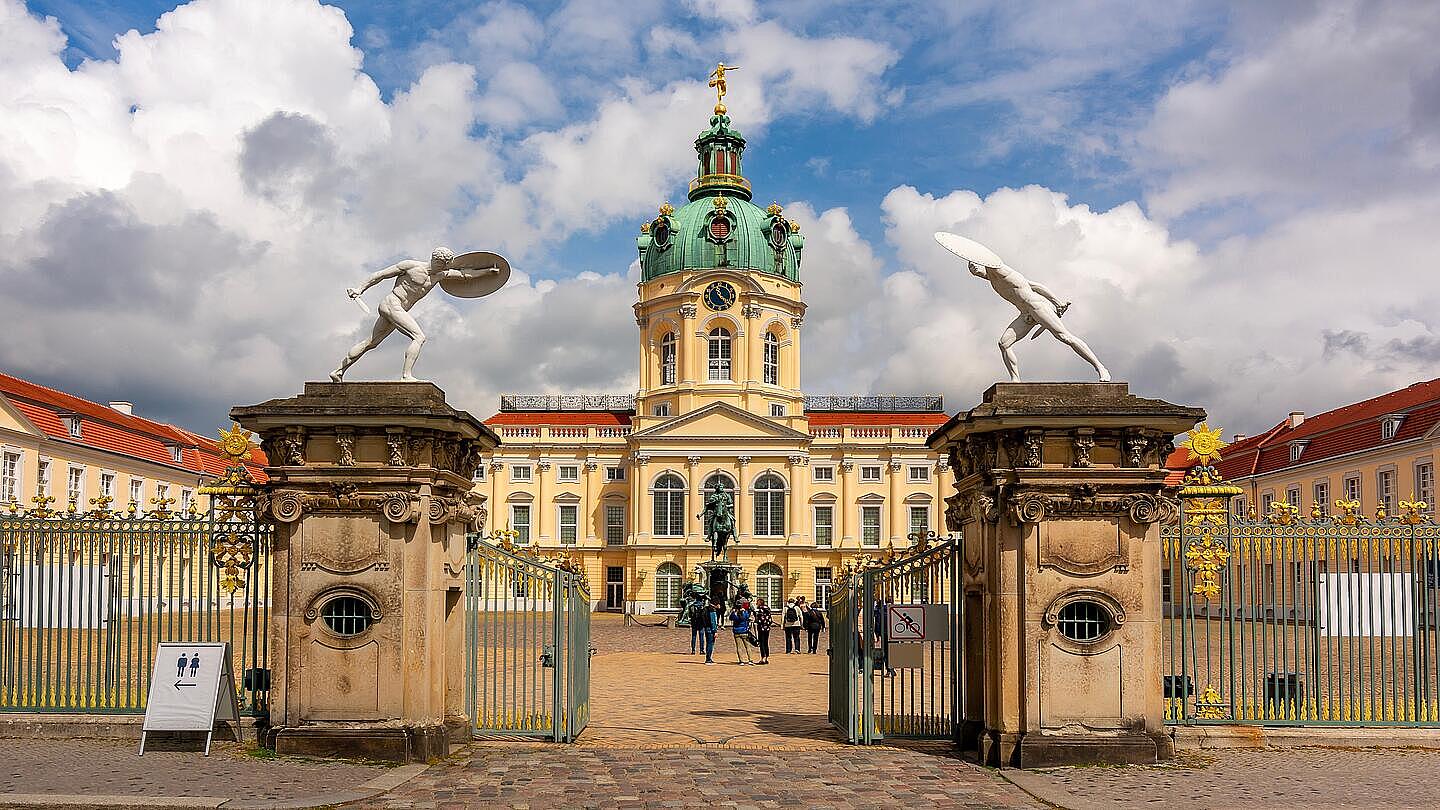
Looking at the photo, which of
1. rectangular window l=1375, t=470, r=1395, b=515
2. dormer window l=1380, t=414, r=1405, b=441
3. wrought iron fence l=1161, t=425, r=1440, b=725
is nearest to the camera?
wrought iron fence l=1161, t=425, r=1440, b=725

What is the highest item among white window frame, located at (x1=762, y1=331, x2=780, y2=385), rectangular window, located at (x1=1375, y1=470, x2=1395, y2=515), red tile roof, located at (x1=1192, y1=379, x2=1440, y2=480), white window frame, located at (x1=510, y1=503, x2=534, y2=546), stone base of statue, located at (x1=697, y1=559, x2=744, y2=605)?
white window frame, located at (x1=762, y1=331, x2=780, y2=385)

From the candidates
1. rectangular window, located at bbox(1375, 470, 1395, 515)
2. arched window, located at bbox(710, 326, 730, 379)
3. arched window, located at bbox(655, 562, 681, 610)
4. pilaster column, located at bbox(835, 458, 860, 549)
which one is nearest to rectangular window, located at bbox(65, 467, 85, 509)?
arched window, located at bbox(655, 562, 681, 610)

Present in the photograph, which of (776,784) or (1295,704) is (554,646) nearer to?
(776,784)

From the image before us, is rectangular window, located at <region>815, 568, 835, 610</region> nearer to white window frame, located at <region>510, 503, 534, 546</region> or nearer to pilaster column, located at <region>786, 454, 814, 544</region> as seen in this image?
pilaster column, located at <region>786, 454, 814, 544</region>

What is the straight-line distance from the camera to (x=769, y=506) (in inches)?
2581

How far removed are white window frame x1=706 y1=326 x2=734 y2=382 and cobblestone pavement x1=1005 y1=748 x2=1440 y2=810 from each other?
186 feet

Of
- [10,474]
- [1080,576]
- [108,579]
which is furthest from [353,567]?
[10,474]

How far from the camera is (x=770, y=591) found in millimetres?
64750

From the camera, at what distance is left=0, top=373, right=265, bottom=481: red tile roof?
45125mm

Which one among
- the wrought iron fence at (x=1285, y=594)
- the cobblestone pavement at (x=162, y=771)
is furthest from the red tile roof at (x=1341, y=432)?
the cobblestone pavement at (x=162, y=771)

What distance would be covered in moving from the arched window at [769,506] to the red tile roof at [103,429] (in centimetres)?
2427

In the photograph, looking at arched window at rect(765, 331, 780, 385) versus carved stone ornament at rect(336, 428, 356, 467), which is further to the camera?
arched window at rect(765, 331, 780, 385)

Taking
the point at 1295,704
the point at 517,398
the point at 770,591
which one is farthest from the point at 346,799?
the point at 517,398

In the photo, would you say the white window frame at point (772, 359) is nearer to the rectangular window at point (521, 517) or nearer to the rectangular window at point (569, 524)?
the rectangular window at point (569, 524)
